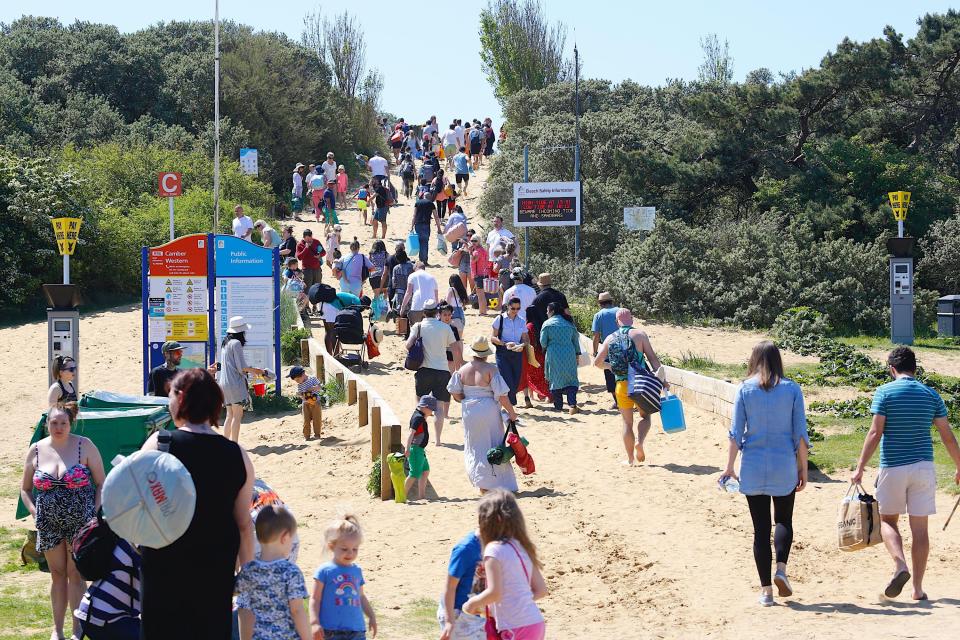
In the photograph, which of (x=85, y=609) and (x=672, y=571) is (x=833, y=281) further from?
(x=85, y=609)

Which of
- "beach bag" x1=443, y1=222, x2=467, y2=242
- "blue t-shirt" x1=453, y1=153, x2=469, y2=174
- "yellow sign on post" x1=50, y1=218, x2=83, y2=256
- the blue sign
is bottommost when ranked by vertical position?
the blue sign

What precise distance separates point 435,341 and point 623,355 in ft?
7.92

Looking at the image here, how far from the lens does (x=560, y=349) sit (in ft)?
49.1

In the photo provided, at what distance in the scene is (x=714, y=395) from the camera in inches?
590

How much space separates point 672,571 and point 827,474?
11.8ft

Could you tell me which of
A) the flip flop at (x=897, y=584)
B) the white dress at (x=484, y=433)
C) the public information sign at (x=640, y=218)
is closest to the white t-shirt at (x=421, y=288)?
the white dress at (x=484, y=433)

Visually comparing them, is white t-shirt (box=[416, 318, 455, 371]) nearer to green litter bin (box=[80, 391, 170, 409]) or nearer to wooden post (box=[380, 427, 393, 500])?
wooden post (box=[380, 427, 393, 500])

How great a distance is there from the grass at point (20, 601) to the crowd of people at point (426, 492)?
1.07 ft

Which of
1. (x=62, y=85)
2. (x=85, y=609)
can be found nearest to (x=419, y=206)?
(x=85, y=609)

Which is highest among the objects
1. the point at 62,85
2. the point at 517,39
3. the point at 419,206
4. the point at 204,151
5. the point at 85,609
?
the point at 517,39

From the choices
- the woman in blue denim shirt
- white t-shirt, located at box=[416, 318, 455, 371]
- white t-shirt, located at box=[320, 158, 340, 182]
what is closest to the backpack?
white t-shirt, located at box=[416, 318, 455, 371]

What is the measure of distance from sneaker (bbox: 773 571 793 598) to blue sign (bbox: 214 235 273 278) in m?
10.4

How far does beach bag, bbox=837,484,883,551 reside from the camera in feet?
25.4

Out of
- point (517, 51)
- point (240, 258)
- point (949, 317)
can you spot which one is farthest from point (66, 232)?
point (517, 51)
